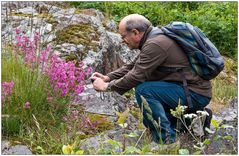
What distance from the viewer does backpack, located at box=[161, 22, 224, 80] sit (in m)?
4.93

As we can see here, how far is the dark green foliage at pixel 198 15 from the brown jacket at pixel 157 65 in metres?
5.40

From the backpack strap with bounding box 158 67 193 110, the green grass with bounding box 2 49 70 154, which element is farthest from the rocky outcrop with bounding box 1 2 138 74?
the backpack strap with bounding box 158 67 193 110

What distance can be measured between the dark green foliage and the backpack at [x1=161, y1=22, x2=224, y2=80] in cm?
540

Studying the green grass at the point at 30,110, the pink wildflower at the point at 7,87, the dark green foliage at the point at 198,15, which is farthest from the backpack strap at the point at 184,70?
the dark green foliage at the point at 198,15

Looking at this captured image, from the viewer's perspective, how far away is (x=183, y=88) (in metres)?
5.00

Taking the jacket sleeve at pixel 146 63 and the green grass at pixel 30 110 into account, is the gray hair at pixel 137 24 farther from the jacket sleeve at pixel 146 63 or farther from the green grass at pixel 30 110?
the green grass at pixel 30 110

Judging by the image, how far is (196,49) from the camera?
493cm

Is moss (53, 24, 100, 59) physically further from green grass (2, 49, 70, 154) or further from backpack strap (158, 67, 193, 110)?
backpack strap (158, 67, 193, 110)

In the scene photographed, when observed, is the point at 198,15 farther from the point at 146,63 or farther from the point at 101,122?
the point at 146,63

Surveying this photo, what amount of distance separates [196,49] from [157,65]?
0.42 m

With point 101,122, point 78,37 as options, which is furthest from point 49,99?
point 78,37

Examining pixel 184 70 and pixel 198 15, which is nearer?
pixel 184 70

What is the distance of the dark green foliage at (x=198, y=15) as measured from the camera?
1095cm

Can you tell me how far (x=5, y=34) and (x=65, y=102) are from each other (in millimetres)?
1552
